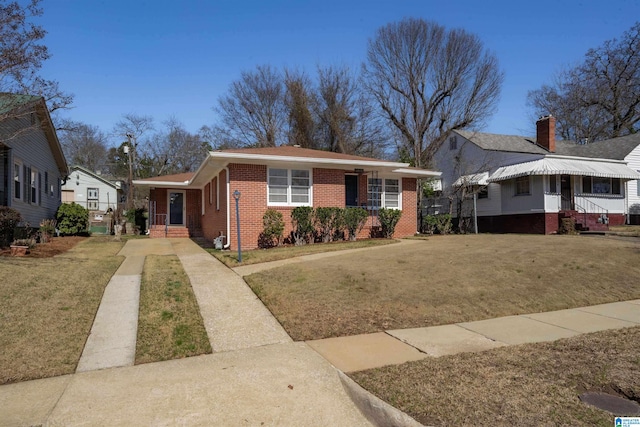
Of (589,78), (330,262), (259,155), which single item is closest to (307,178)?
(259,155)

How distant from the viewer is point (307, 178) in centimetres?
1520

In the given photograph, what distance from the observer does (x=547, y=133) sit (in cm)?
2433

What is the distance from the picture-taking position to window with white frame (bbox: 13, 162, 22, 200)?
1546 centimetres

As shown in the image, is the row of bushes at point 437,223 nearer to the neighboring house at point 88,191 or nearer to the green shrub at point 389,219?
the green shrub at point 389,219

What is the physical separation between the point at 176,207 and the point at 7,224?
33.8 feet

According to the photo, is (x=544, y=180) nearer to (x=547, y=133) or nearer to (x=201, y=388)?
(x=547, y=133)

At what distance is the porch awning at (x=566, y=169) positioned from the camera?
64.7 feet

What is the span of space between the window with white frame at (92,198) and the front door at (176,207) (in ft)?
67.8

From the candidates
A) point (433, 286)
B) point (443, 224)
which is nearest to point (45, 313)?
point (433, 286)

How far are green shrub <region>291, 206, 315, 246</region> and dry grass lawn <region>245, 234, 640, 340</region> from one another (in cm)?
367

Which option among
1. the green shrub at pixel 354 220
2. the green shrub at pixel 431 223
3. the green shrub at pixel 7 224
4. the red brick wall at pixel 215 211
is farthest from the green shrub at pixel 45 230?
the green shrub at pixel 431 223

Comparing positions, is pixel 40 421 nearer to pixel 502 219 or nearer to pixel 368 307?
pixel 368 307

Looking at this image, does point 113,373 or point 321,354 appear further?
point 321,354

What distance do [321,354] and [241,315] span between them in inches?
78.7
